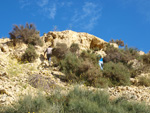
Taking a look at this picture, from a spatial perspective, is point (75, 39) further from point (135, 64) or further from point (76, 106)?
point (76, 106)

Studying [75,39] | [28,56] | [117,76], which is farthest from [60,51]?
[117,76]

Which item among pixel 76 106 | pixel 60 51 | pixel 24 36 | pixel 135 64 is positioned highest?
pixel 24 36

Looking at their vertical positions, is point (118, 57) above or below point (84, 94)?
above

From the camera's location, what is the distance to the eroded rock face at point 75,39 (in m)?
18.7

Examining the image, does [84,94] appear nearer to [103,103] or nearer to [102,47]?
[103,103]

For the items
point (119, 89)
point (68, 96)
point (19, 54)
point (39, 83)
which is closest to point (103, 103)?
point (68, 96)

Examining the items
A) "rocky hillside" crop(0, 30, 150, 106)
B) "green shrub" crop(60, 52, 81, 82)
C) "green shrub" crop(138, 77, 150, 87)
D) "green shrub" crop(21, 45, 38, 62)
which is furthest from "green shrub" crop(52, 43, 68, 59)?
"green shrub" crop(138, 77, 150, 87)

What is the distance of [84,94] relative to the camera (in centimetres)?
588

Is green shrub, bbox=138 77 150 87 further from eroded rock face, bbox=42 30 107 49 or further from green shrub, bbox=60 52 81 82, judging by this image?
eroded rock face, bbox=42 30 107 49

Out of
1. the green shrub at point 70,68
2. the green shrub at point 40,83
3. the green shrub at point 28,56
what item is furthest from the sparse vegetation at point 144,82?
the green shrub at point 28,56

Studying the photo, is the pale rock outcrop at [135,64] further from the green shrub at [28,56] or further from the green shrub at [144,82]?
the green shrub at [28,56]

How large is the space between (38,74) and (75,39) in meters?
11.4

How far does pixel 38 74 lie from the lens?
8805mm

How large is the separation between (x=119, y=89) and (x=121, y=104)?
2.30 meters
